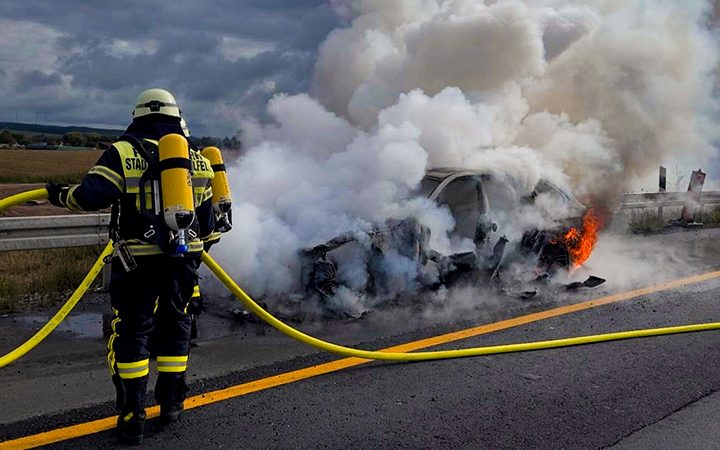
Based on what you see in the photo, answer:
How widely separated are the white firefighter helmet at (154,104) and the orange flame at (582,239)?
18.1 feet

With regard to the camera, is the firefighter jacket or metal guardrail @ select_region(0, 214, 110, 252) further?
metal guardrail @ select_region(0, 214, 110, 252)

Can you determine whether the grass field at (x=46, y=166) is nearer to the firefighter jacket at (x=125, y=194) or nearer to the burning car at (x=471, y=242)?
the burning car at (x=471, y=242)

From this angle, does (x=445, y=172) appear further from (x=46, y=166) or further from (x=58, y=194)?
(x=46, y=166)

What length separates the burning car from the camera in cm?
662

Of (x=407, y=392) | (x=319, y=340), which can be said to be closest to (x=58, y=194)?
(x=319, y=340)

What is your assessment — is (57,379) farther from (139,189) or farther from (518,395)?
(518,395)

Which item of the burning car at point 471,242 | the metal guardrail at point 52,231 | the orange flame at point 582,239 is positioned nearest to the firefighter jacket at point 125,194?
the burning car at point 471,242

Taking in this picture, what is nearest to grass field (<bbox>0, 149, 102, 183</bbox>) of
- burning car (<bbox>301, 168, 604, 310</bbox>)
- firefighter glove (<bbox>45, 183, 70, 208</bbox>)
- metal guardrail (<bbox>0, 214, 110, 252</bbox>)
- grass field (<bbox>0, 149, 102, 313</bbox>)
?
grass field (<bbox>0, 149, 102, 313</bbox>)

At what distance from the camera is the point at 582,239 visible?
8539 millimetres

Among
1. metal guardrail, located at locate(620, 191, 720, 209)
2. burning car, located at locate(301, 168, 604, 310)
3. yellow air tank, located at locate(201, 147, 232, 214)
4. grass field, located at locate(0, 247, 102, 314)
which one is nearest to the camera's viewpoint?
yellow air tank, located at locate(201, 147, 232, 214)

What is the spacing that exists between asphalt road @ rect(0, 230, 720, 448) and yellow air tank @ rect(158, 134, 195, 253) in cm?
121

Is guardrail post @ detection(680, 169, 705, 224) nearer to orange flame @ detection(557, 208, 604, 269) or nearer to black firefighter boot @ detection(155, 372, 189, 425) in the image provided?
orange flame @ detection(557, 208, 604, 269)

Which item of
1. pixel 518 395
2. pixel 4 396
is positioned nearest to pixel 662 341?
pixel 518 395

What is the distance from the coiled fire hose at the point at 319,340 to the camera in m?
4.29
